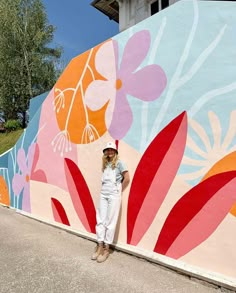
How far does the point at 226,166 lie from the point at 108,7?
42.6 ft

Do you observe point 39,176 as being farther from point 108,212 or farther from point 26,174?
point 108,212

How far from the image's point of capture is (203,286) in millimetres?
3365

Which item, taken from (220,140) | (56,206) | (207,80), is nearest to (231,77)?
(207,80)

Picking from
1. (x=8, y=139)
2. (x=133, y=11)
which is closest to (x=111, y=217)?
(x=133, y=11)

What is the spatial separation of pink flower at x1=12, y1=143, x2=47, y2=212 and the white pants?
2.77 meters

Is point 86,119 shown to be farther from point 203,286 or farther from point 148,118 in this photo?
point 203,286

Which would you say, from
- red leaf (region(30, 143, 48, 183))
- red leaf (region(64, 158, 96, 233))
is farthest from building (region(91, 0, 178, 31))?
red leaf (region(64, 158, 96, 233))

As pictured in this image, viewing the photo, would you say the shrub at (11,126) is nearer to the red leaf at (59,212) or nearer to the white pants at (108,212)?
the red leaf at (59,212)

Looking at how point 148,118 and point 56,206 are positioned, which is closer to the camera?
point 148,118

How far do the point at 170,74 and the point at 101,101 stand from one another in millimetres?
1634

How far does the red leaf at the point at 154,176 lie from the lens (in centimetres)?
406

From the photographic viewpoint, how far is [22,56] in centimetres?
2002

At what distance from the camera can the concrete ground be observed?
11.0 ft

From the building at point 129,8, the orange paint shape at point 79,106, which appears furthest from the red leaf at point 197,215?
the building at point 129,8
